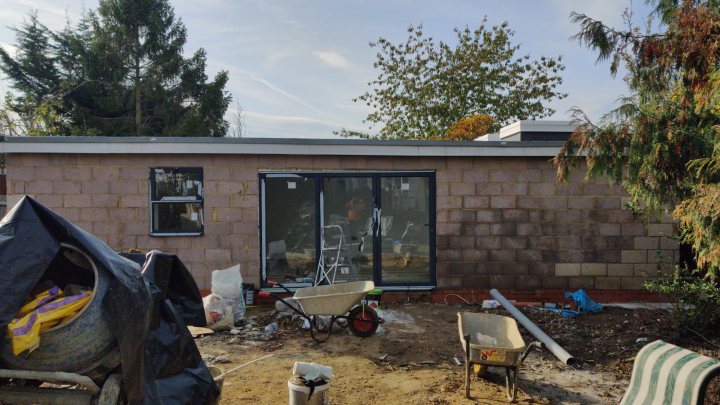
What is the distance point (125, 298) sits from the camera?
10.8 feet

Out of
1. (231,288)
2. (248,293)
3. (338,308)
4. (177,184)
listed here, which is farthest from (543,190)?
(177,184)

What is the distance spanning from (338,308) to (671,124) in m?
4.62

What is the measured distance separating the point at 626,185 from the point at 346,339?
4.28 metres

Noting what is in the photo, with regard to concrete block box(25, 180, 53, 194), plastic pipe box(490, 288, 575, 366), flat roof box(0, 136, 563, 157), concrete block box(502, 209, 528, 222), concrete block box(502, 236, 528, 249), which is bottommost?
plastic pipe box(490, 288, 575, 366)

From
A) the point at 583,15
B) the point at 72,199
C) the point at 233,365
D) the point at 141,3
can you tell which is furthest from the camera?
the point at 141,3

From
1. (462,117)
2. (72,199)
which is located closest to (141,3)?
(462,117)

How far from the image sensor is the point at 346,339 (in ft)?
24.4

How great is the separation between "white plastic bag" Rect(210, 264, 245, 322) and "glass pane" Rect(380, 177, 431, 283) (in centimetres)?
264

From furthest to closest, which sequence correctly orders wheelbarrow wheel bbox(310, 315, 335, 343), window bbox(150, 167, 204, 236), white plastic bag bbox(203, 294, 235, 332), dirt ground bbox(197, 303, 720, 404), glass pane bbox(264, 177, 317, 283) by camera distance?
glass pane bbox(264, 177, 317, 283) < window bbox(150, 167, 204, 236) < white plastic bag bbox(203, 294, 235, 332) < wheelbarrow wheel bbox(310, 315, 335, 343) < dirt ground bbox(197, 303, 720, 404)

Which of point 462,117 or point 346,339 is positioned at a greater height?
point 462,117

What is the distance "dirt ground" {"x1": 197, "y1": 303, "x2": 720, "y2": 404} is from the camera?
554 cm

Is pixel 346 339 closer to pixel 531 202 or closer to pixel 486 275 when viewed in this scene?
pixel 486 275

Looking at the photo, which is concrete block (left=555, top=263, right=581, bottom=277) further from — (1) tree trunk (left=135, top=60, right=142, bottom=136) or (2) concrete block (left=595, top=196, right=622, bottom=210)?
(1) tree trunk (left=135, top=60, right=142, bottom=136)

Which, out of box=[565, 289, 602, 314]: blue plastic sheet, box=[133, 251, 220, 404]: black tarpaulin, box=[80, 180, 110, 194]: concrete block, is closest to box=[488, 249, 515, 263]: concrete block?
box=[565, 289, 602, 314]: blue plastic sheet
